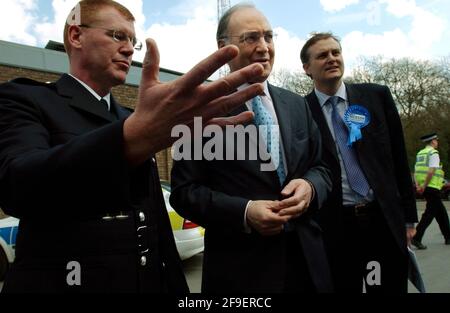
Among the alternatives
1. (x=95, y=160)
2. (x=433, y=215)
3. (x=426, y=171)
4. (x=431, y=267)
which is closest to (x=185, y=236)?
(x=431, y=267)

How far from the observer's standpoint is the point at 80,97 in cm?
152

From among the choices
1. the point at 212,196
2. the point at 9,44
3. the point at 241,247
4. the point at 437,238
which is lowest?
the point at 437,238

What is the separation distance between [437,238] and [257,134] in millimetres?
7026

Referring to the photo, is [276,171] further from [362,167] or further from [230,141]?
[362,167]

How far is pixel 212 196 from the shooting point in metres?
1.74

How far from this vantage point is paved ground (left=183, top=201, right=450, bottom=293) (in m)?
4.40

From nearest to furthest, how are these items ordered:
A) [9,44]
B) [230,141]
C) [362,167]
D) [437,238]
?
[230,141], [362,167], [437,238], [9,44]

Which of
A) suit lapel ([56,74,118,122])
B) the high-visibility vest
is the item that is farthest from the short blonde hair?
the high-visibility vest
